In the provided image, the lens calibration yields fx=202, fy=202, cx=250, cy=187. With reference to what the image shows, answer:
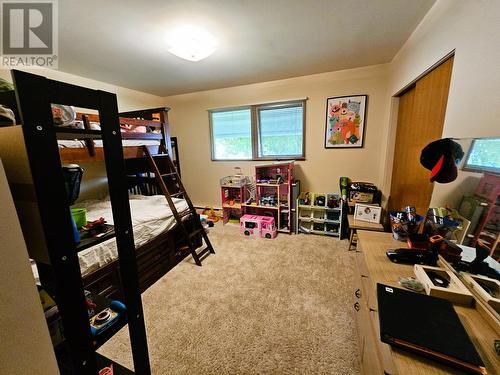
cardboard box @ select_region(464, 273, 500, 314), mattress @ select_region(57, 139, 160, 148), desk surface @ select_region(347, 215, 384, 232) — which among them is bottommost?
desk surface @ select_region(347, 215, 384, 232)

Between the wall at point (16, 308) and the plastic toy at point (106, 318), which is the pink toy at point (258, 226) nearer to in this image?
the plastic toy at point (106, 318)

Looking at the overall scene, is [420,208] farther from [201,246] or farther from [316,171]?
[201,246]

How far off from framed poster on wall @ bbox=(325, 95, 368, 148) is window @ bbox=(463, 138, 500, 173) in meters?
2.12

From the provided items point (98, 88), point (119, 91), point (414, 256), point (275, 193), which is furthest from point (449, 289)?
point (98, 88)

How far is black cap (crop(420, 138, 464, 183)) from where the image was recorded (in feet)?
3.56

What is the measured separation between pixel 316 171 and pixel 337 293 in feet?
6.26

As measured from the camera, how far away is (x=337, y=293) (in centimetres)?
193

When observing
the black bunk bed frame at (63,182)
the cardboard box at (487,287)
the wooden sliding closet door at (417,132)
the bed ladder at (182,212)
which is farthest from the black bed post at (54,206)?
the wooden sliding closet door at (417,132)

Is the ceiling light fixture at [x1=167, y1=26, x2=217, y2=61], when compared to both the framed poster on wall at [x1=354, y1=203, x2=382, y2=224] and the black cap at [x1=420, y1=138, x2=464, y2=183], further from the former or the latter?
the framed poster on wall at [x1=354, y1=203, x2=382, y2=224]

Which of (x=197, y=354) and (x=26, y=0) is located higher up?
(x=26, y=0)

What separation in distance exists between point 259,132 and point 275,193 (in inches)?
43.6

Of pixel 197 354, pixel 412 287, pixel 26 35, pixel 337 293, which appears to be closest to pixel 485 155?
pixel 412 287

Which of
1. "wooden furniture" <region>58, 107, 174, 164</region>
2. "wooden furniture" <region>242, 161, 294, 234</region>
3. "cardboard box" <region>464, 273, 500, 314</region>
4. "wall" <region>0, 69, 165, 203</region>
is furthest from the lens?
"wooden furniture" <region>242, 161, 294, 234</region>

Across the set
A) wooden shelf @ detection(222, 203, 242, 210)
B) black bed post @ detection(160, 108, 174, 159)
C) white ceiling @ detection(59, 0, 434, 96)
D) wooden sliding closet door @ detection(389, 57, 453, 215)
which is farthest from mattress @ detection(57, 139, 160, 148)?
wooden sliding closet door @ detection(389, 57, 453, 215)
